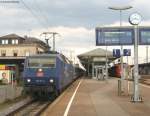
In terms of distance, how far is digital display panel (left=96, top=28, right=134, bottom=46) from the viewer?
31.7m

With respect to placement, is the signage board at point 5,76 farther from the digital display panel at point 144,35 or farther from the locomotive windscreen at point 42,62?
the locomotive windscreen at point 42,62

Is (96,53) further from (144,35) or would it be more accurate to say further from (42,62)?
(42,62)

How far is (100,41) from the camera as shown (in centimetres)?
3556

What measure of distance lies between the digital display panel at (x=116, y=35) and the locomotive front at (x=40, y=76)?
496 centimetres

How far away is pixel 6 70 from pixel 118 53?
62.9 ft

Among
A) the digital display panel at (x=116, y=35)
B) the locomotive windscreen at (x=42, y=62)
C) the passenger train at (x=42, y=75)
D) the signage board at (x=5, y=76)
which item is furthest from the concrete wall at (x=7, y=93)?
the signage board at (x=5, y=76)

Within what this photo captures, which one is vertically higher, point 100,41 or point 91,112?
point 100,41

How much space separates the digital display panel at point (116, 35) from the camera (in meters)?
31.7

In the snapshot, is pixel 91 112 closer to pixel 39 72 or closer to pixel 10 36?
pixel 39 72

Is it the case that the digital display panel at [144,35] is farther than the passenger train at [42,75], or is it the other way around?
the digital display panel at [144,35]

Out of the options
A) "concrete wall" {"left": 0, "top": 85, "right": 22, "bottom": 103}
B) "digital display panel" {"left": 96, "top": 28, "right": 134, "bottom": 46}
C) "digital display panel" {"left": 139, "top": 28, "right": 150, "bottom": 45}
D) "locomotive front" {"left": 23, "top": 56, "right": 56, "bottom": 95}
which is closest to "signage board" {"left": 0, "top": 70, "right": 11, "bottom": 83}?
"concrete wall" {"left": 0, "top": 85, "right": 22, "bottom": 103}

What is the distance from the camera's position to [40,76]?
2855 cm

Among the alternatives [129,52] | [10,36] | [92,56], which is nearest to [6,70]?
[129,52]

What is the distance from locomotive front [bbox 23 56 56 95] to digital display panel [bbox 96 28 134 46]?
16.3 ft
